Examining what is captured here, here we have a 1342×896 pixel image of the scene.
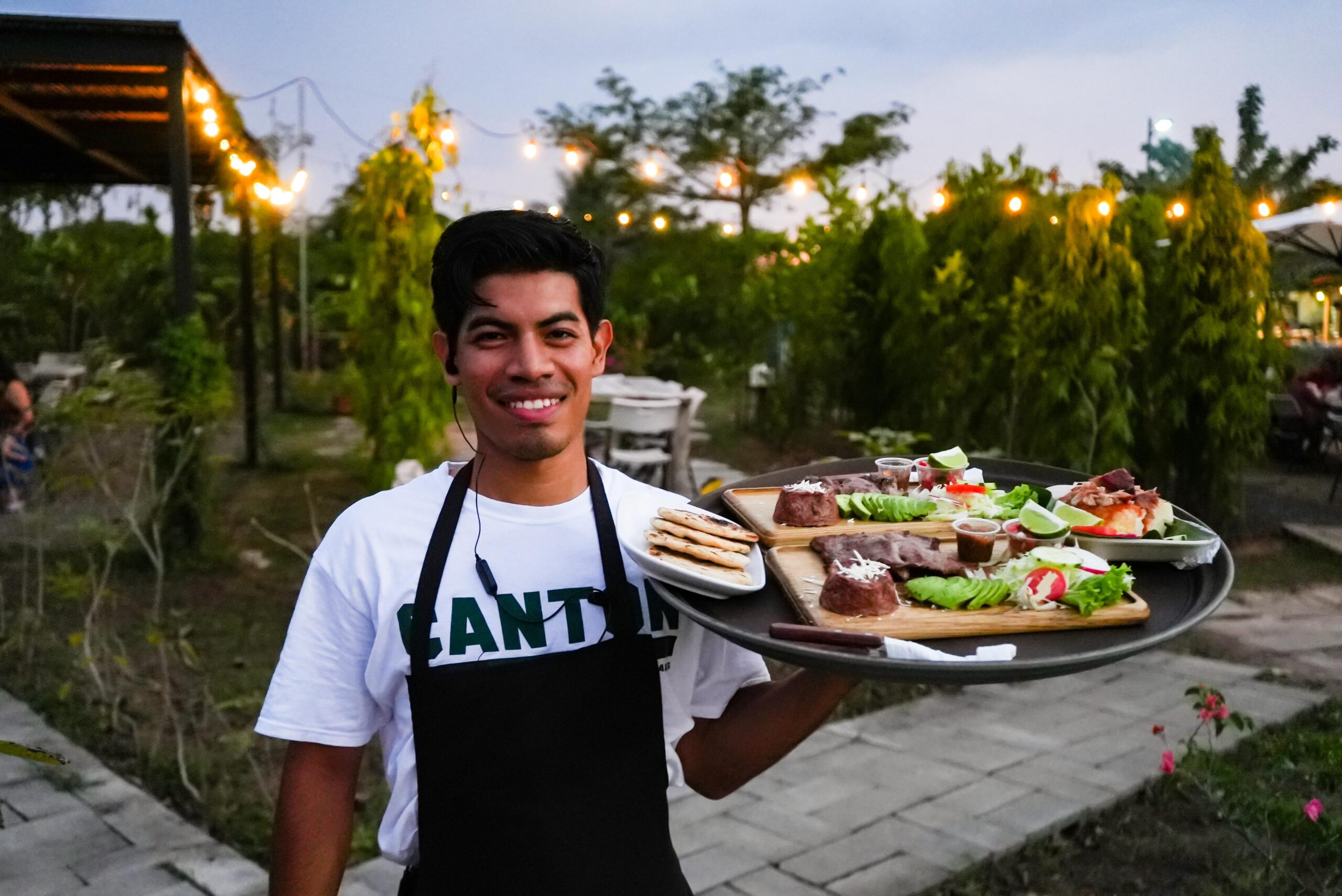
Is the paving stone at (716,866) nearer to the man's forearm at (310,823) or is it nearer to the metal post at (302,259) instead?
the man's forearm at (310,823)

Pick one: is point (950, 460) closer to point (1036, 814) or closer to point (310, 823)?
point (310, 823)

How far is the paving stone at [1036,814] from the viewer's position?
3557 millimetres

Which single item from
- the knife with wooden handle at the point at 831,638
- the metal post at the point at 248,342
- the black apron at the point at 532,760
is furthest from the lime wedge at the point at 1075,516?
the metal post at the point at 248,342

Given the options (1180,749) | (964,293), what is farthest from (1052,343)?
(1180,749)

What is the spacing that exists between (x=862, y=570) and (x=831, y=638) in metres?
0.25

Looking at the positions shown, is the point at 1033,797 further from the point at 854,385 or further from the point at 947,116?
the point at 947,116

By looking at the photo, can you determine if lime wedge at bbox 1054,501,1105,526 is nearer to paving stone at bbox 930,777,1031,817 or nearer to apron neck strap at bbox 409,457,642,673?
apron neck strap at bbox 409,457,642,673

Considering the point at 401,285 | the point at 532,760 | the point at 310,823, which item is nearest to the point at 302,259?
the point at 401,285

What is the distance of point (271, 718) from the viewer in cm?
150

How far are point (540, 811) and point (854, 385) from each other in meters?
9.21

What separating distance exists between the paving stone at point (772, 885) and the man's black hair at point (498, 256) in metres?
2.17

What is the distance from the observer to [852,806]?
12.2 ft

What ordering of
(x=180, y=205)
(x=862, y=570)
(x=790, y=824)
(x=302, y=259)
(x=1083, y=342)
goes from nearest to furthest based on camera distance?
(x=862, y=570) < (x=790, y=824) < (x=1083, y=342) < (x=180, y=205) < (x=302, y=259)

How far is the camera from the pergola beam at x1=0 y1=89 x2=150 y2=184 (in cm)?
769
